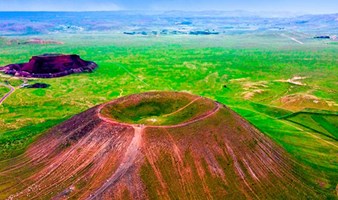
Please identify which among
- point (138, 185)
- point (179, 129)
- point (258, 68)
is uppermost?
point (179, 129)

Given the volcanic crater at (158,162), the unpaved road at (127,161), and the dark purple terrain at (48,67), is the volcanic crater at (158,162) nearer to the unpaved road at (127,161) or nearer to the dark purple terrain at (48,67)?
the unpaved road at (127,161)

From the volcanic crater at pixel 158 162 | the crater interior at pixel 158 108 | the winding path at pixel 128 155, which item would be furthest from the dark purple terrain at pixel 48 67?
the winding path at pixel 128 155

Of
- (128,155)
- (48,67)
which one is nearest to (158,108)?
(128,155)

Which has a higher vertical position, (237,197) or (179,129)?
(179,129)

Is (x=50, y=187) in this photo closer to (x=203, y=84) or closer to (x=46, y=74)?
(x=203, y=84)

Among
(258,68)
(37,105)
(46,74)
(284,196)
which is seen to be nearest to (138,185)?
(284,196)

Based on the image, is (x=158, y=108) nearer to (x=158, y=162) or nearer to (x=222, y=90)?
(x=158, y=162)
